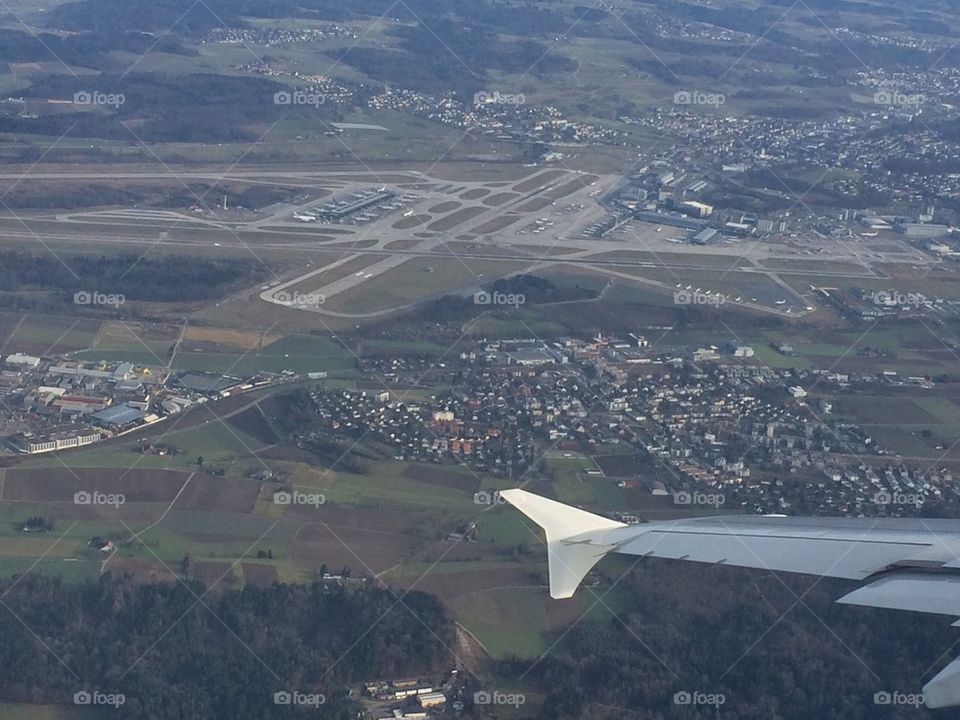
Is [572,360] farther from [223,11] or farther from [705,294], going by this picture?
[223,11]

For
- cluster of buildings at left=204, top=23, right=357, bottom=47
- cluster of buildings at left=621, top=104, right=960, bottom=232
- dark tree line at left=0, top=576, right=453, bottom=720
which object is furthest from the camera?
cluster of buildings at left=204, top=23, right=357, bottom=47

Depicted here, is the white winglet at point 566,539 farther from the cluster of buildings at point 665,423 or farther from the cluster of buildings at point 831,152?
the cluster of buildings at point 831,152

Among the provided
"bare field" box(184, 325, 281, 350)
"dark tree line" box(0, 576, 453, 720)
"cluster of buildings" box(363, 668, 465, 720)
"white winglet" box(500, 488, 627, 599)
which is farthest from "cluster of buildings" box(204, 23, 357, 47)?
"white winglet" box(500, 488, 627, 599)

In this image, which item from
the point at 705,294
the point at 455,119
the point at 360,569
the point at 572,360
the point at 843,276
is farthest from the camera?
the point at 455,119

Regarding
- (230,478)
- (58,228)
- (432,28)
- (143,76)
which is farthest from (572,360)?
(432,28)

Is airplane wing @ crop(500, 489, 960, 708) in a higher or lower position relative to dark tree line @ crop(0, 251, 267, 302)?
higher

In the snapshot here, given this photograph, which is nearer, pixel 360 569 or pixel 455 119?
pixel 360 569

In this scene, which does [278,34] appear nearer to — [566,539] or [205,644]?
[205,644]

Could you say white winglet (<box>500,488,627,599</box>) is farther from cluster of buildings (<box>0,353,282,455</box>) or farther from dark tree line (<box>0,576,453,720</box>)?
cluster of buildings (<box>0,353,282,455</box>)

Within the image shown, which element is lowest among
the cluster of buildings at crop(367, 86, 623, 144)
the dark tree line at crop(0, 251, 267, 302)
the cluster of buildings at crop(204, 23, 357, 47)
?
the cluster of buildings at crop(204, 23, 357, 47)

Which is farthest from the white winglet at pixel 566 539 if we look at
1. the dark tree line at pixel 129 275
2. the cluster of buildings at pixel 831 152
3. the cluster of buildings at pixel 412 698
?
the cluster of buildings at pixel 831 152
